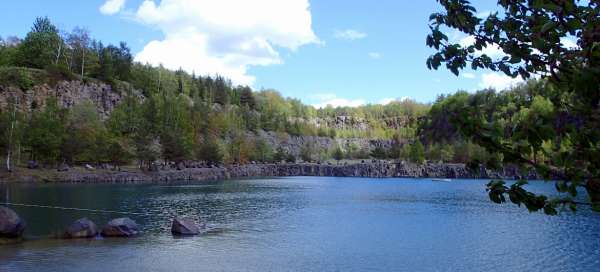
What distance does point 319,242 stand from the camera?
30328 millimetres

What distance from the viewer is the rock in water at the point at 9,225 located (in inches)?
1104

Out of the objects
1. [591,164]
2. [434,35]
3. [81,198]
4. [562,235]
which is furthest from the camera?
[81,198]

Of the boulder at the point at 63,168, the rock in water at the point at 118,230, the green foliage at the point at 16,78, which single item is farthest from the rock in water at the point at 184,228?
the green foliage at the point at 16,78

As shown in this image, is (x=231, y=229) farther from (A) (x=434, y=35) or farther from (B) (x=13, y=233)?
(A) (x=434, y=35)

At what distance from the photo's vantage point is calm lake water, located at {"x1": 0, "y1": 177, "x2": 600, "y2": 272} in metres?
23.9

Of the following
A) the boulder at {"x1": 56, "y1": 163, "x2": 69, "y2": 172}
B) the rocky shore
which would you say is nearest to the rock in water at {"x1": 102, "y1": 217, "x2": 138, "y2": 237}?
the rocky shore

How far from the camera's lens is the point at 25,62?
13438 centimetres

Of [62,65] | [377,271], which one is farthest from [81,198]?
[62,65]

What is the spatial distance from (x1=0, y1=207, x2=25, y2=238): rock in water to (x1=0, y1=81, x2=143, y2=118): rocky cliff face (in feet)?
286

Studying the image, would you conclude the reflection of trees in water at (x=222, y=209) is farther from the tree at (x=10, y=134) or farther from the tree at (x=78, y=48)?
the tree at (x=78, y=48)

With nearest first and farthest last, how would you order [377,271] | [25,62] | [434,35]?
[434,35], [377,271], [25,62]

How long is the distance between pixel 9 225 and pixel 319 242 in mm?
18057

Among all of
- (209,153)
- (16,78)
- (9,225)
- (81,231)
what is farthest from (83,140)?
(9,225)

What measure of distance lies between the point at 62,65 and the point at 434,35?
480 ft
